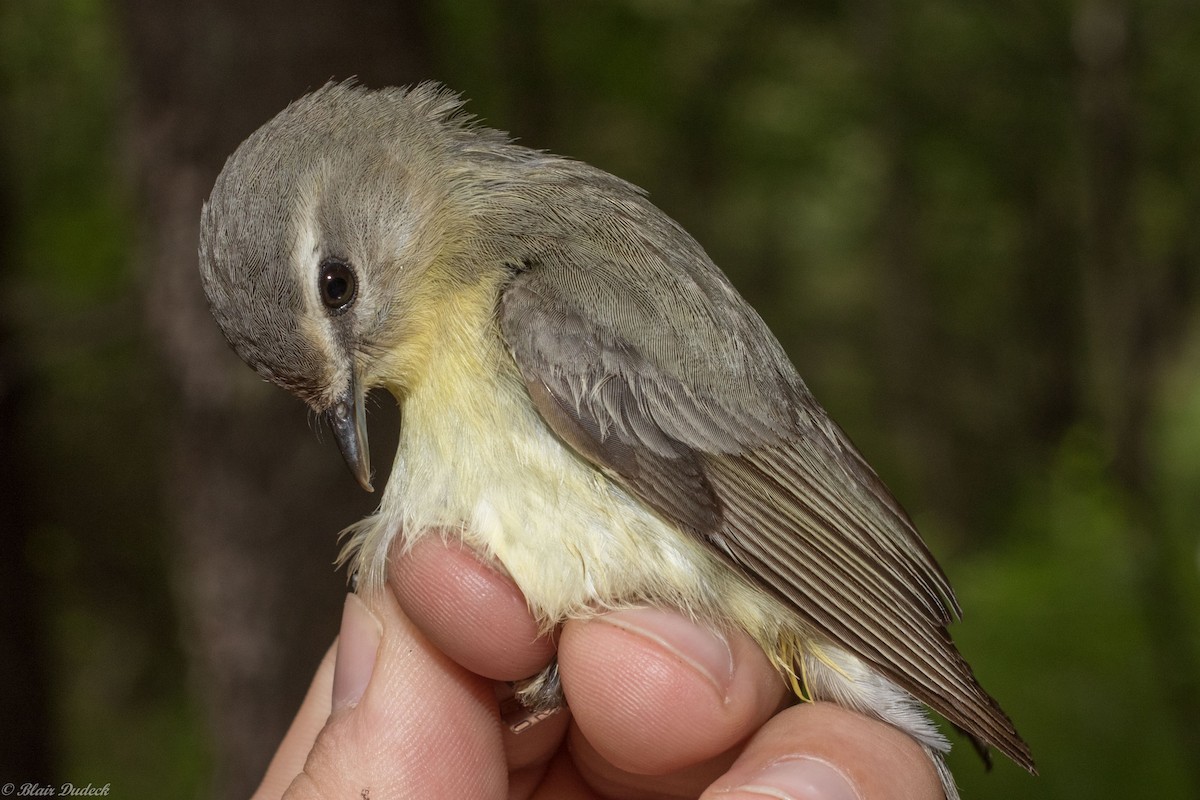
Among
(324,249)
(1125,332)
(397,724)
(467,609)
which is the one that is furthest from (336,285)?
(1125,332)

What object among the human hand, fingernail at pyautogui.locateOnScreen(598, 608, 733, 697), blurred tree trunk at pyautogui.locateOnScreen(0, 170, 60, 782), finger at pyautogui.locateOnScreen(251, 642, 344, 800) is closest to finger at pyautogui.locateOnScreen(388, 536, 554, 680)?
the human hand

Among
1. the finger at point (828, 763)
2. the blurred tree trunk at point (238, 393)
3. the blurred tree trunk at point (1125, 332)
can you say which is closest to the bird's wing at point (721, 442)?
the finger at point (828, 763)

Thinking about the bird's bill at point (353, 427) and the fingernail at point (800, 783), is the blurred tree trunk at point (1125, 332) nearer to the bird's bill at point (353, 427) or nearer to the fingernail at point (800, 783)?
the fingernail at point (800, 783)

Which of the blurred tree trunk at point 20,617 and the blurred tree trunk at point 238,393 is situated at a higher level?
the blurred tree trunk at point 238,393

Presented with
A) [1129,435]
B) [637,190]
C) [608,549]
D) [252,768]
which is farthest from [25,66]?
[1129,435]

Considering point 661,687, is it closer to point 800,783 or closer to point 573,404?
point 800,783
